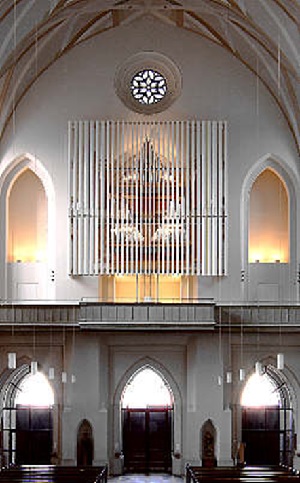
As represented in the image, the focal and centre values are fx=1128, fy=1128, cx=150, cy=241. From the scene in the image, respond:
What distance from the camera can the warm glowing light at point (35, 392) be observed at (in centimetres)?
4003

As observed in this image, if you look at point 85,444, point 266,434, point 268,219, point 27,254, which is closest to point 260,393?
point 266,434

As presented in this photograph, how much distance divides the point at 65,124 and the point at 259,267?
331 inches

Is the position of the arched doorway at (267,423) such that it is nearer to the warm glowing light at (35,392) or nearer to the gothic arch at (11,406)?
the gothic arch at (11,406)

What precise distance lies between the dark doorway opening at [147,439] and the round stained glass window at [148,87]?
11.0 meters

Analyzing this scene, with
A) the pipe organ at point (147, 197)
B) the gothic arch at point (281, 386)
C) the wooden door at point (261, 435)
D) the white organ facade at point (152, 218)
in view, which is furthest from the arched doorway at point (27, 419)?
the wooden door at point (261, 435)

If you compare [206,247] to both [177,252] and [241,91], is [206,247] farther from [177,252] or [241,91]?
[241,91]

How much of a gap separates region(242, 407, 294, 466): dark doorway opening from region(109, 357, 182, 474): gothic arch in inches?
97.4

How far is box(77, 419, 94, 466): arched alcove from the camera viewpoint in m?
37.1

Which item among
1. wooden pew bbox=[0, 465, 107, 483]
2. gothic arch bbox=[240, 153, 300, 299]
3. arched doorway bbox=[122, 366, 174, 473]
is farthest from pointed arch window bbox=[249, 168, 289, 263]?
wooden pew bbox=[0, 465, 107, 483]

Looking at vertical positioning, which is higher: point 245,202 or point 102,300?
point 245,202

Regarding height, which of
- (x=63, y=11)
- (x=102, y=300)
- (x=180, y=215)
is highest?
(x=63, y=11)

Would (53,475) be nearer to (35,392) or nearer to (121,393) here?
(121,393)

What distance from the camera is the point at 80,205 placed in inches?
1519

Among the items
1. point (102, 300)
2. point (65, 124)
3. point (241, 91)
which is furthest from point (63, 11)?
point (102, 300)
